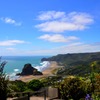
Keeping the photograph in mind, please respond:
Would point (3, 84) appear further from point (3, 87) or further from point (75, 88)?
point (75, 88)

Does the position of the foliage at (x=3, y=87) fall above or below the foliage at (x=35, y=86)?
above

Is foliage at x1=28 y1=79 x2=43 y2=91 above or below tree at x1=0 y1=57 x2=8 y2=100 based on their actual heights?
below

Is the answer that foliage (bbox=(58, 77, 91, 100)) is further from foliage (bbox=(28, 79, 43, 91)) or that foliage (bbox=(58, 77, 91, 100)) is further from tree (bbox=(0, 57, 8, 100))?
tree (bbox=(0, 57, 8, 100))

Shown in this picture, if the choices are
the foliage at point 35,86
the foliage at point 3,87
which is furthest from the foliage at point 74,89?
the foliage at point 3,87

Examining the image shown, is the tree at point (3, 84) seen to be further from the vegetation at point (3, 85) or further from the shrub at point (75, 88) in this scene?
the shrub at point (75, 88)

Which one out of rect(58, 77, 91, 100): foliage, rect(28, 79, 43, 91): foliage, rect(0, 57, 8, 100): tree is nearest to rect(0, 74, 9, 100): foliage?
rect(0, 57, 8, 100): tree

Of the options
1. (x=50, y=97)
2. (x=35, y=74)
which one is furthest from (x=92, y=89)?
(x=35, y=74)

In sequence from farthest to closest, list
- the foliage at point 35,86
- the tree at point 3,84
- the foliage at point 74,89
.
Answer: the foliage at point 35,86
the foliage at point 74,89
the tree at point 3,84

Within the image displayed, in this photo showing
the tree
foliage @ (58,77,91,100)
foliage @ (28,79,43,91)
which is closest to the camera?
the tree

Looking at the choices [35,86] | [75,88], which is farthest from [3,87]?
[35,86]

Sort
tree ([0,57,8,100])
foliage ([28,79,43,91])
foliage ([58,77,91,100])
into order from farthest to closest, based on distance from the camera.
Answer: foliage ([28,79,43,91])
foliage ([58,77,91,100])
tree ([0,57,8,100])

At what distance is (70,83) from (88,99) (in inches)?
382

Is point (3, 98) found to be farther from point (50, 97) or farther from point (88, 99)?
point (50, 97)

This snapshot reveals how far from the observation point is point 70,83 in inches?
751
